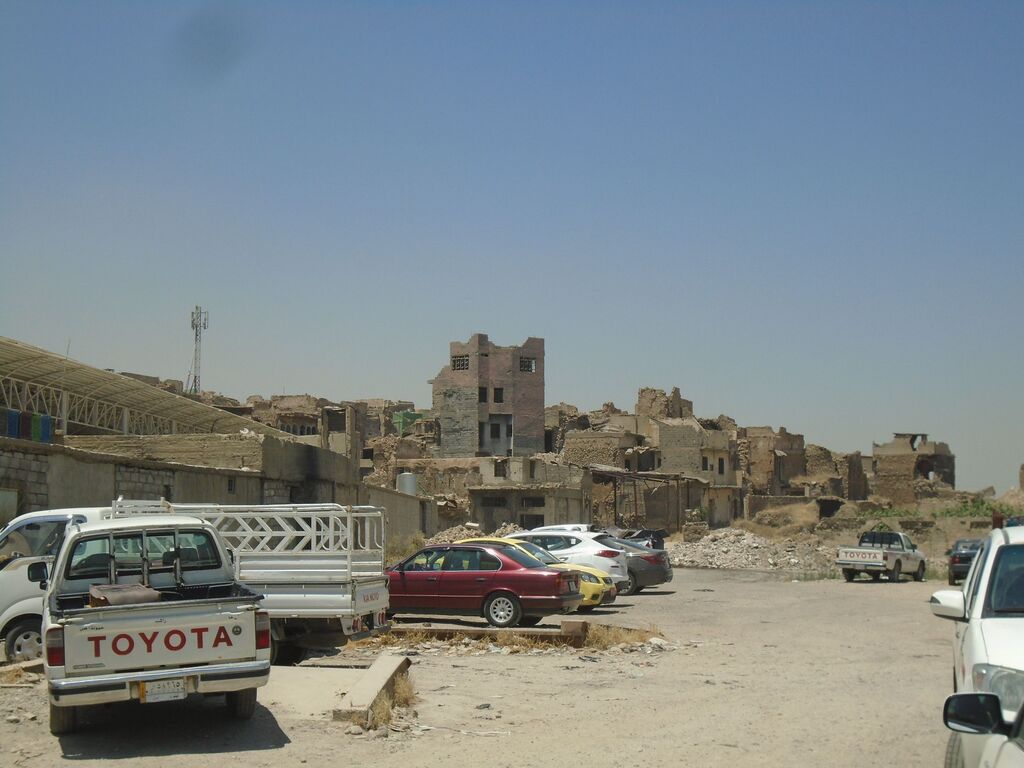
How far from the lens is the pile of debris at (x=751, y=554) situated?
45312 millimetres

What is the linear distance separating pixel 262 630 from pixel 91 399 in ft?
90.4

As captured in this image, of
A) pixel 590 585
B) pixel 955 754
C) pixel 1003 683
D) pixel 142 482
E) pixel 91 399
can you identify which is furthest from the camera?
pixel 91 399

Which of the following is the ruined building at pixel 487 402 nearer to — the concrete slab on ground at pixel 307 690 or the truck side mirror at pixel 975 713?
the concrete slab on ground at pixel 307 690

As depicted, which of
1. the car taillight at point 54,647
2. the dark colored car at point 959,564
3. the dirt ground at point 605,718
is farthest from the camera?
the dark colored car at point 959,564

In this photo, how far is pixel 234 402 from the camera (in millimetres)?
90750

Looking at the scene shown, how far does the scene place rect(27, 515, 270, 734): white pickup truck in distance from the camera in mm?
8312

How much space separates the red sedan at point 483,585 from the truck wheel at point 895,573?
18.7 meters

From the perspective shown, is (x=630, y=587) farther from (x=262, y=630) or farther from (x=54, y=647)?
(x=54, y=647)

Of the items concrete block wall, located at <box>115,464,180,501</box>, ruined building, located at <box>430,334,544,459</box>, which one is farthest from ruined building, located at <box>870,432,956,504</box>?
concrete block wall, located at <box>115,464,180,501</box>

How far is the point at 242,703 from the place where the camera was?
9.28 m

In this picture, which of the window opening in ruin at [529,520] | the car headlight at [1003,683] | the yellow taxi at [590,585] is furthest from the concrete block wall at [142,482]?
the window opening in ruin at [529,520]

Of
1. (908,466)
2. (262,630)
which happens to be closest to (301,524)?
(262,630)

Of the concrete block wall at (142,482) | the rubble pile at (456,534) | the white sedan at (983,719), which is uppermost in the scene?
the concrete block wall at (142,482)

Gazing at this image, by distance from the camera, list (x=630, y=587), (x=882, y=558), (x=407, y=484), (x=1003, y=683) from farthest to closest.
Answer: (x=407, y=484) → (x=882, y=558) → (x=630, y=587) → (x=1003, y=683)
